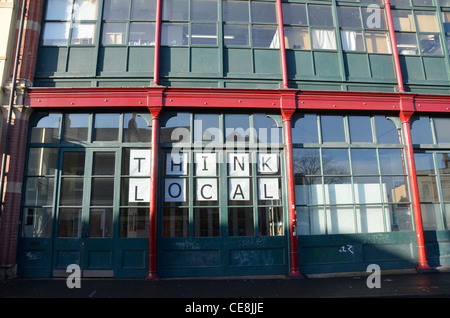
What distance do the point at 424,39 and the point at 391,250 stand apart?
683cm

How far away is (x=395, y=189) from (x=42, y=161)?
32.4ft

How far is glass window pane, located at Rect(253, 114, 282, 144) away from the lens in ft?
29.2

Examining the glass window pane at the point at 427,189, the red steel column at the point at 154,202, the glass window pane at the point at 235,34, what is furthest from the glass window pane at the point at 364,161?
the red steel column at the point at 154,202

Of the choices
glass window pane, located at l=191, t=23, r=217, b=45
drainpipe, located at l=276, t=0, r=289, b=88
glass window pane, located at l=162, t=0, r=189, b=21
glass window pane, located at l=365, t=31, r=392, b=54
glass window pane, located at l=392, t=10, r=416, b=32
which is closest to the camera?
drainpipe, located at l=276, t=0, r=289, b=88

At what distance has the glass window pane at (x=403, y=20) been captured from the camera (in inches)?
400

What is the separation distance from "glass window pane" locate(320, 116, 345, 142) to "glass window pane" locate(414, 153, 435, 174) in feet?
7.58

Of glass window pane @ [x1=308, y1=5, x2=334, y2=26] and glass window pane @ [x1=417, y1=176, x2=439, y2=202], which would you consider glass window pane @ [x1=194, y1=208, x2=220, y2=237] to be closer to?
glass window pane @ [x1=417, y1=176, x2=439, y2=202]

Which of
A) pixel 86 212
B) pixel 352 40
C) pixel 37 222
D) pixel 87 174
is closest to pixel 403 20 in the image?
pixel 352 40

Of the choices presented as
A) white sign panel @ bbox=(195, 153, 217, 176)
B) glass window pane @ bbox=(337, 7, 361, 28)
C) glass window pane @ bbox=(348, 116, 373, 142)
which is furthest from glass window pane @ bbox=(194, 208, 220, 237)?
glass window pane @ bbox=(337, 7, 361, 28)

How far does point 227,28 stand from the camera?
9.55 metres

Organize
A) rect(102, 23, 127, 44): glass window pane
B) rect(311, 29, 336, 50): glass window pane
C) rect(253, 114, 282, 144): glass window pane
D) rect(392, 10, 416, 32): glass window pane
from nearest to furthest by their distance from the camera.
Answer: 1. rect(253, 114, 282, 144): glass window pane
2. rect(102, 23, 127, 44): glass window pane
3. rect(311, 29, 336, 50): glass window pane
4. rect(392, 10, 416, 32): glass window pane

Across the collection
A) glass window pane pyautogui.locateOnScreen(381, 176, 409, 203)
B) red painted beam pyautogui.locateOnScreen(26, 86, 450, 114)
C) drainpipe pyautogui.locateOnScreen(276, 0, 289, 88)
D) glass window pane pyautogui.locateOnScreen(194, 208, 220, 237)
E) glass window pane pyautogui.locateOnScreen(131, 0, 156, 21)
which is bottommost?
glass window pane pyautogui.locateOnScreen(194, 208, 220, 237)

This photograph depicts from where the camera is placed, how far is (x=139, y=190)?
836 cm

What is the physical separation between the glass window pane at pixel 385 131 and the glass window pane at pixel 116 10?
8172 mm
